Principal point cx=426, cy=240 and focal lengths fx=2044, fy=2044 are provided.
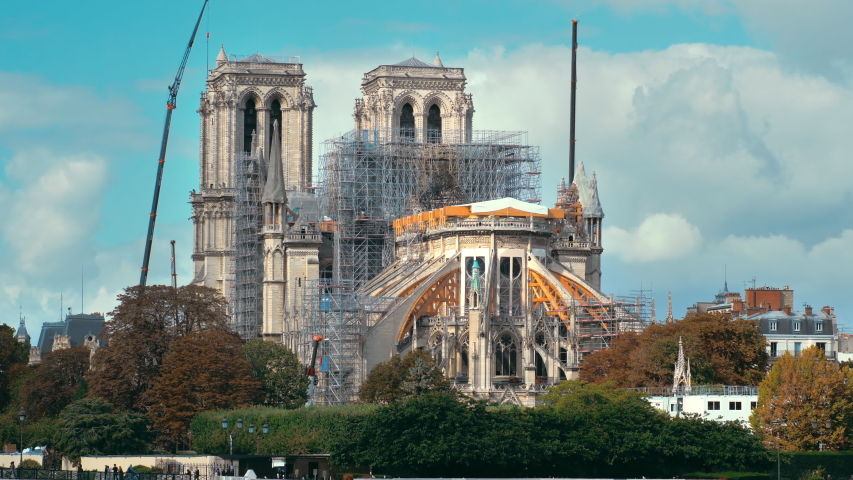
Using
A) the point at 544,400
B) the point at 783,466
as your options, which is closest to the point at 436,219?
the point at 544,400

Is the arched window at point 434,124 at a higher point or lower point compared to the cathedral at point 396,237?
higher

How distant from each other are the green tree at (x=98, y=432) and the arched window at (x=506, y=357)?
1002 inches

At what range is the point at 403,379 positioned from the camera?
104062 mm

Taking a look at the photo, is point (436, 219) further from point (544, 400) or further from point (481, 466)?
point (481, 466)

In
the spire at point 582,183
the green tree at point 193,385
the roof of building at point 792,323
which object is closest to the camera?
the green tree at point 193,385

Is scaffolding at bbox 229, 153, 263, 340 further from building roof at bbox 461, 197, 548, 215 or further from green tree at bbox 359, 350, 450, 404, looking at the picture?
green tree at bbox 359, 350, 450, 404

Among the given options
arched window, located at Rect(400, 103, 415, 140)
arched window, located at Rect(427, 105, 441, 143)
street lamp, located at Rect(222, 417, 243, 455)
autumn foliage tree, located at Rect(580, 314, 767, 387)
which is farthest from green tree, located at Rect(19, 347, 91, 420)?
autumn foliage tree, located at Rect(580, 314, 767, 387)

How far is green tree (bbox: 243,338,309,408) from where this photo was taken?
111 m

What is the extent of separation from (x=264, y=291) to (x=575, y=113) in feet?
122

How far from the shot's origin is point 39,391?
12169 centimetres

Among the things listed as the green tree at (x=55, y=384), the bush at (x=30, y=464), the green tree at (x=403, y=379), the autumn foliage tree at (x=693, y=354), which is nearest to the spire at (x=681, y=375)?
the autumn foliage tree at (x=693, y=354)

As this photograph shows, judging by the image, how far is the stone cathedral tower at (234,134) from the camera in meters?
142

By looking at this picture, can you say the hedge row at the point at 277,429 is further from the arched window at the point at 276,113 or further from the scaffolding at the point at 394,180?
the arched window at the point at 276,113

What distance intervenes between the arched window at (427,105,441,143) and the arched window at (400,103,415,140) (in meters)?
1.14
